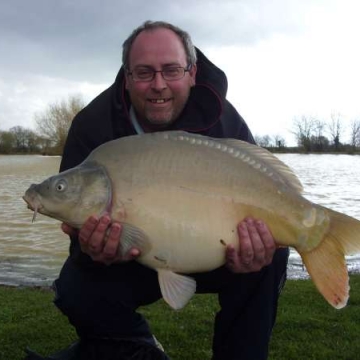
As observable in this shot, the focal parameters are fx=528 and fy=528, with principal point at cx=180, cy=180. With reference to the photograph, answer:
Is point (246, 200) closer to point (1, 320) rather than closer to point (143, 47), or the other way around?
point (143, 47)

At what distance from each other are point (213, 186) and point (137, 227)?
0.34 m

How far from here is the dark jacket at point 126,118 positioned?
271 cm

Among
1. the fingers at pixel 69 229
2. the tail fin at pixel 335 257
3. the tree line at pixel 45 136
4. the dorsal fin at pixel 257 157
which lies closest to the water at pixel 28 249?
the fingers at pixel 69 229

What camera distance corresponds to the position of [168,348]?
3.05m

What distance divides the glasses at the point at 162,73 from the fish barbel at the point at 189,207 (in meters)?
0.52

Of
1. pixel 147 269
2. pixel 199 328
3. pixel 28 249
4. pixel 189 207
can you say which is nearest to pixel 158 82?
pixel 189 207

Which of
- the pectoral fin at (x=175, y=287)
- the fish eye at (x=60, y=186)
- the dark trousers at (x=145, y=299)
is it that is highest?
the fish eye at (x=60, y=186)

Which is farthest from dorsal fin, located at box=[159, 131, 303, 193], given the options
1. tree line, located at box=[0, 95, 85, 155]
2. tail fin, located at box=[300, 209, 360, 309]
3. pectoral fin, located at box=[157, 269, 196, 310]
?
tree line, located at box=[0, 95, 85, 155]

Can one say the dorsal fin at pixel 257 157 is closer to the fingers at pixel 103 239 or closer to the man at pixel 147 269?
the man at pixel 147 269

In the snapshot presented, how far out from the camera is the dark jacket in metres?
2.71

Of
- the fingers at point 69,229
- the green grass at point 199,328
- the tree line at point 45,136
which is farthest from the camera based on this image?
the tree line at point 45,136

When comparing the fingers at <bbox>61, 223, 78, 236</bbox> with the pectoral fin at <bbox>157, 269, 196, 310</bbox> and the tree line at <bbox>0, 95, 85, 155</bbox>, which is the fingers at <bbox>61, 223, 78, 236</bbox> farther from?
the tree line at <bbox>0, 95, 85, 155</bbox>

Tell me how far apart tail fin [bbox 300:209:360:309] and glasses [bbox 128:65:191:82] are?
1.01 metres

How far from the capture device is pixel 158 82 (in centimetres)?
255
